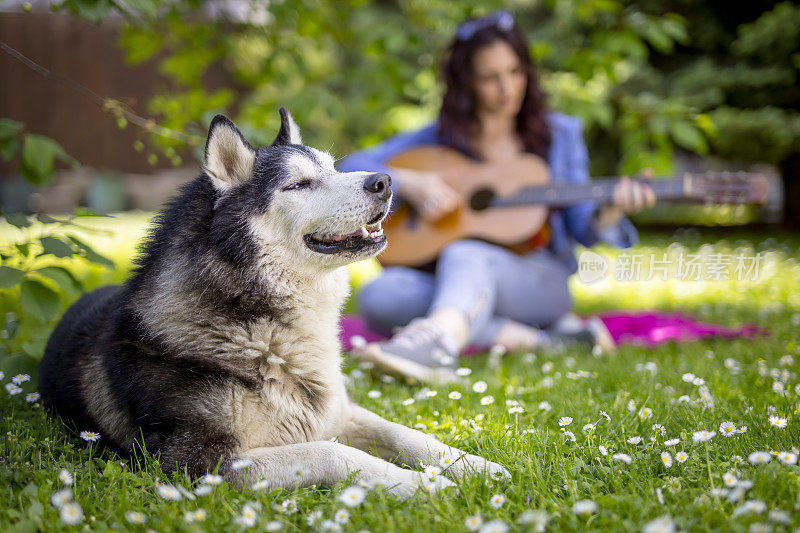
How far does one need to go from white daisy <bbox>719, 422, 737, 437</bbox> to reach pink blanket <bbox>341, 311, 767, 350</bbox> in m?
Result: 1.69

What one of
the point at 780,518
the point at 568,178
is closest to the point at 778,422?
the point at 780,518

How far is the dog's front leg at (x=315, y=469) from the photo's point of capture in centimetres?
170

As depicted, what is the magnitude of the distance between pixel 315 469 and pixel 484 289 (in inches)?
72.8

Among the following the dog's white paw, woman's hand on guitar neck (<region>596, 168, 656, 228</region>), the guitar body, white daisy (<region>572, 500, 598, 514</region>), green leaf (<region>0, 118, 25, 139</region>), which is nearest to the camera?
white daisy (<region>572, 500, 598, 514</region>)

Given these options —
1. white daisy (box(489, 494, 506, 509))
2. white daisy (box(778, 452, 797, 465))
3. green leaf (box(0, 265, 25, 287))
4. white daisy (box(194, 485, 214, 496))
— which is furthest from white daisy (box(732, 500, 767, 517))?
green leaf (box(0, 265, 25, 287))

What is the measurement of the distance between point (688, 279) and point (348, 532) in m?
5.70

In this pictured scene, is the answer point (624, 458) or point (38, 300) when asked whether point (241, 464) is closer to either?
point (624, 458)

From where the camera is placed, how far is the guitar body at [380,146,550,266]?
3826mm

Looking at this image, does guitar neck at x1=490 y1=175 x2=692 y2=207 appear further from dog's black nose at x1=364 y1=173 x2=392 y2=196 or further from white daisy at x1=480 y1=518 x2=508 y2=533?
white daisy at x1=480 y1=518 x2=508 y2=533

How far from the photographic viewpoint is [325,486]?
1.77 metres

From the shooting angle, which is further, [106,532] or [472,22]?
[472,22]

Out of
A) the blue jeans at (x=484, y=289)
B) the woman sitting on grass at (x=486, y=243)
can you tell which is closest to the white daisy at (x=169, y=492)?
the woman sitting on grass at (x=486, y=243)

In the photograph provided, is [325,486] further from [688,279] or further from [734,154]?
[734,154]

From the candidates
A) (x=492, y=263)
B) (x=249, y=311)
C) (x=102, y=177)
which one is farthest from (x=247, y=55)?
(x=102, y=177)
